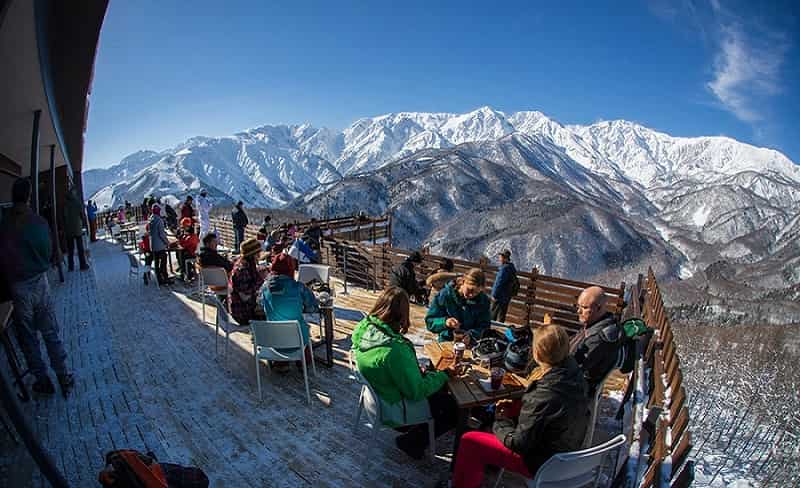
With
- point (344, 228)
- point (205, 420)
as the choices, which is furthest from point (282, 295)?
point (344, 228)

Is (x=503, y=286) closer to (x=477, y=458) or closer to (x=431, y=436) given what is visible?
(x=431, y=436)

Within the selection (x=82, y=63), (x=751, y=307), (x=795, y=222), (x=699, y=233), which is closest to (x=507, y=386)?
(x=82, y=63)

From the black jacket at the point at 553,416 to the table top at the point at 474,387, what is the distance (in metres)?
0.43

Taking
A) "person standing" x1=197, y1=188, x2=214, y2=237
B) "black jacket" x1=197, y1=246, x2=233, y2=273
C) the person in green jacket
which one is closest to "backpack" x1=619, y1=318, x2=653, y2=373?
the person in green jacket

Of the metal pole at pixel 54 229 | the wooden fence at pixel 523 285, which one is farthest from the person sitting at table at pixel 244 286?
the metal pole at pixel 54 229

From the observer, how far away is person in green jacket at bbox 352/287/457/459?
2592mm

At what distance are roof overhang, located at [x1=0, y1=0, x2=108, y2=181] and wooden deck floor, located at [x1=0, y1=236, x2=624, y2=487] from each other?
12.8ft

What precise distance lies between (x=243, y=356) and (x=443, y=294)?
2831 millimetres

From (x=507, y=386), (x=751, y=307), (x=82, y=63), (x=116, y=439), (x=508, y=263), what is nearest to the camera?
(x=507, y=386)

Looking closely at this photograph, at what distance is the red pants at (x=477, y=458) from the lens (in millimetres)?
2350

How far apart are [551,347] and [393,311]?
1119 mm

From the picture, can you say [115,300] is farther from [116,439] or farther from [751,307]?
[751,307]

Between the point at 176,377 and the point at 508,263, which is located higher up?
the point at 508,263

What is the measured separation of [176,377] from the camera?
4348 millimetres
